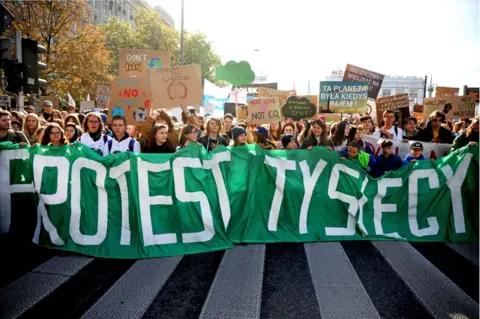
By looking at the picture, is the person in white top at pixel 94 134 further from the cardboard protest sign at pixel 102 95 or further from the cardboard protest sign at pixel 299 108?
the cardboard protest sign at pixel 102 95

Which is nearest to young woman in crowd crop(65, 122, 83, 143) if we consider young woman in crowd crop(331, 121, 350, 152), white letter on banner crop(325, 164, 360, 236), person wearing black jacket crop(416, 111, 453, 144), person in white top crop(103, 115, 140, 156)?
person in white top crop(103, 115, 140, 156)

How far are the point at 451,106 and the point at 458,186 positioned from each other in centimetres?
710

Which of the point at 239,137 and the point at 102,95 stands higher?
the point at 102,95

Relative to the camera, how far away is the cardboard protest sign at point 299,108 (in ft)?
31.9

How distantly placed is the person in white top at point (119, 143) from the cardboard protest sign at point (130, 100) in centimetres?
131

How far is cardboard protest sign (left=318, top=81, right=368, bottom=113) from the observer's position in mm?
10375

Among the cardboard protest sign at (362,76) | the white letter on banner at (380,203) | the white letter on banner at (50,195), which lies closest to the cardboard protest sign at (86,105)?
the cardboard protest sign at (362,76)

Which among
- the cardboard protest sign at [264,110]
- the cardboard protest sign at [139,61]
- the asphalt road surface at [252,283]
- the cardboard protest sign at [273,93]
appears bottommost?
the asphalt road surface at [252,283]

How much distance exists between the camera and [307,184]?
5562mm

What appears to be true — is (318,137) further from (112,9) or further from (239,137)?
(112,9)

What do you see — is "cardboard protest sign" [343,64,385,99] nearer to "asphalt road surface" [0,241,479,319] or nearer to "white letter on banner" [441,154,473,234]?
"white letter on banner" [441,154,473,234]

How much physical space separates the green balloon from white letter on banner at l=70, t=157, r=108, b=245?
20.3 ft

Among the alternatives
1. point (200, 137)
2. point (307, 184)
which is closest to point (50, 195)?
point (200, 137)

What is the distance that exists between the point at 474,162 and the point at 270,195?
3.02 metres
